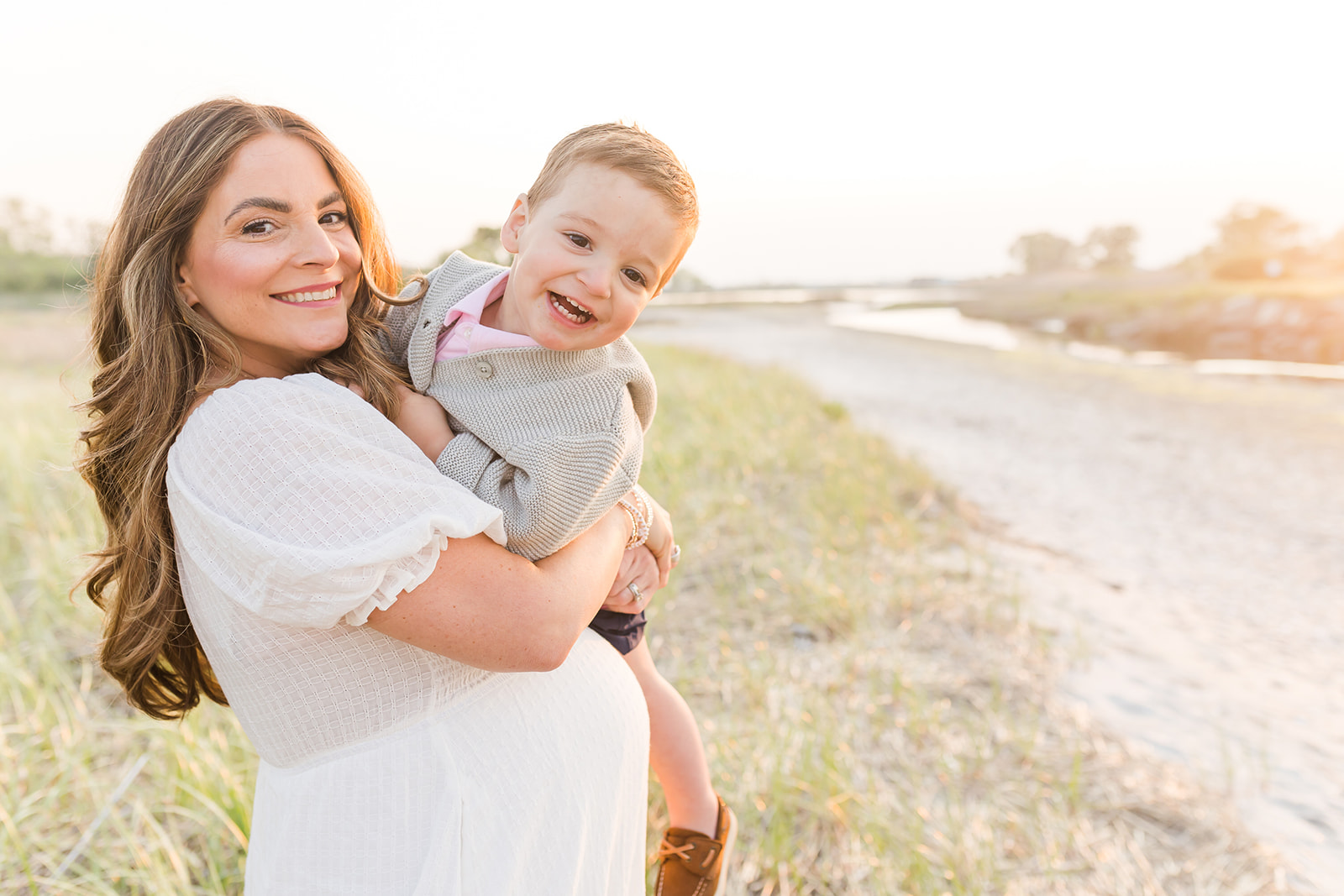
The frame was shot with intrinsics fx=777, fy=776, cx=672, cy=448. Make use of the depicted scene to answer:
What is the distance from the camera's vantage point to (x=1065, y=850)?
247 centimetres

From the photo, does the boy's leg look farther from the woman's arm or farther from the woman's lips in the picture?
the woman's lips

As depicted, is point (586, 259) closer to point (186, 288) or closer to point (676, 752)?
point (186, 288)

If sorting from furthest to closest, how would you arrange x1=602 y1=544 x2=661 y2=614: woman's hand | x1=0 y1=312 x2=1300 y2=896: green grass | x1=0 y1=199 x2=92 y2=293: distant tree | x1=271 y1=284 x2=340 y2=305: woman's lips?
x1=0 y1=199 x2=92 y2=293: distant tree → x1=0 y1=312 x2=1300 y2=896: green grass → x1=602 y1=544 x2=661 y2=614: woman's hand → x1=271 y1=284 x2=340 y2=305: woman's lips

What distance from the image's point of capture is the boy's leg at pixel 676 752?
1843 mm

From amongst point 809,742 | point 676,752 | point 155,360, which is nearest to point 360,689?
point 155,360

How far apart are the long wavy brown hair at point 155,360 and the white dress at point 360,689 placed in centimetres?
12

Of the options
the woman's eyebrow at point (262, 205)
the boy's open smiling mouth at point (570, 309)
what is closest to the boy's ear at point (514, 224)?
the boy's open smiling mouth at point (570, 309)

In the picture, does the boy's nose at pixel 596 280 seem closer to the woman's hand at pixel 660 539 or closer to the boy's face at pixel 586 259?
the boy's face at pixel 586 259

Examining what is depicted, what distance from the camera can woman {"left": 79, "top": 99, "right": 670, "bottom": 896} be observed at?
104 centimetres

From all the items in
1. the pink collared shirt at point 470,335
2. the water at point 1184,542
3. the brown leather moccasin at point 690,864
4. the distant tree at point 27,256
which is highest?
the pink collared shirt at point 470,335

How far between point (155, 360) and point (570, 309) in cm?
68

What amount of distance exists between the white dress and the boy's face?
0.44 metres

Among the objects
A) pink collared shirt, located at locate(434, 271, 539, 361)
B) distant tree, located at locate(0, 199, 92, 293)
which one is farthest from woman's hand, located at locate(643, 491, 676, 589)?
distant tree, located at locate(0, 199, 92, 293)

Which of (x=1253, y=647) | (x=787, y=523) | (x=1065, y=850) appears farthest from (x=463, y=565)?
(x=1253, y=647)
